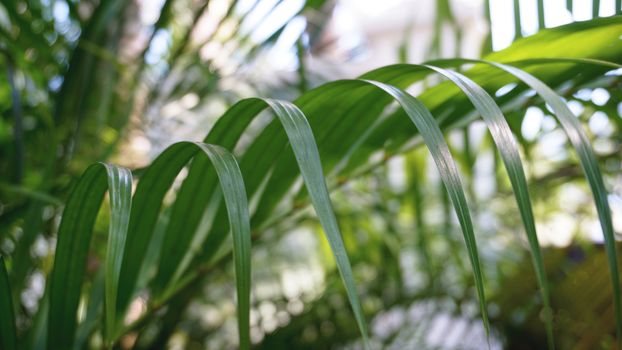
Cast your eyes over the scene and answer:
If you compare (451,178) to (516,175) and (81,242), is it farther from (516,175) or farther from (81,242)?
(81,242)

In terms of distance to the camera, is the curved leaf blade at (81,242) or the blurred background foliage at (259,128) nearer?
the curved leaf blade at (81,242)

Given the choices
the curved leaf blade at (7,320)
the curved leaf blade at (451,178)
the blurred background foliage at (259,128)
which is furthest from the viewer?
the blurred background foliage at (259,128)

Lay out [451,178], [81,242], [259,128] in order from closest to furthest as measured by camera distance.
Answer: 1. [451,178]
2. [81,242]
3. [259,128]

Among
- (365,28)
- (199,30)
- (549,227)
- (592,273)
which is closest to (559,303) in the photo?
(592,273)

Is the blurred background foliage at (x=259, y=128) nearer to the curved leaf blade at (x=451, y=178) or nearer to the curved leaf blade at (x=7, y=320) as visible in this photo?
the curved leaf blade at (x=7, y=320)

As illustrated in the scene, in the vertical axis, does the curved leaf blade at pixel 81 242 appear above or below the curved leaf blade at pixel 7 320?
above

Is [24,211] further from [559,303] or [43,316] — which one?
[559,303]

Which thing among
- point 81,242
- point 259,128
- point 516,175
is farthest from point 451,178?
point 259,128

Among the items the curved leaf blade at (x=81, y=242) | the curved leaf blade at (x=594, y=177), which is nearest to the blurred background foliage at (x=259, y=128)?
the curved leaf blade at (x=81, y=242)

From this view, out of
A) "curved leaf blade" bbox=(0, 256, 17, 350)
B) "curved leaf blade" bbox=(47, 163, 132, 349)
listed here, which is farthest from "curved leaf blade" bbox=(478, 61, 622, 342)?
"curved leaf blade" bbox=(0, 256, 17, 350)
